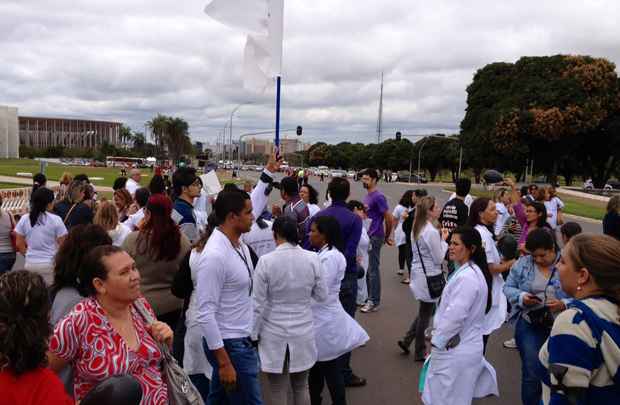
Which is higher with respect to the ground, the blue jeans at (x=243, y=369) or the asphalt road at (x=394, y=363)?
the blue jeans at (x=243, y=369)

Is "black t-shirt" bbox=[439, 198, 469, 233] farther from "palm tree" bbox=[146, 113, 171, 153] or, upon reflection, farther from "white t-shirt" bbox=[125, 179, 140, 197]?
"palm tree" bbox=[146, 113, 171, 153]

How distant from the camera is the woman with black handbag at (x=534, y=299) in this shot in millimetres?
4125

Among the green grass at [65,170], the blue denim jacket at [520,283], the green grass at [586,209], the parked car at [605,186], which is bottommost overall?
the green grass at [65,170]

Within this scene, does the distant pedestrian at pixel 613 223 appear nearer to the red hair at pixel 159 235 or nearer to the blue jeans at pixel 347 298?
the blue jeans at pixel 347 298

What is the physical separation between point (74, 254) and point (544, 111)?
132 ft

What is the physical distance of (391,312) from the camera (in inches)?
310

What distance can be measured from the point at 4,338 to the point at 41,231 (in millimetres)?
4225

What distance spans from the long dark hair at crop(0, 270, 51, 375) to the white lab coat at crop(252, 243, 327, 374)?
1749 mm

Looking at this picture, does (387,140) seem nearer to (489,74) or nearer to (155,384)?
(489,74)

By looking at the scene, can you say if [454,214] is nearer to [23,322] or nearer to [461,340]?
[461,340]

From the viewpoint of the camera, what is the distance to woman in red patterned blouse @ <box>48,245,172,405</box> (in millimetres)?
2424

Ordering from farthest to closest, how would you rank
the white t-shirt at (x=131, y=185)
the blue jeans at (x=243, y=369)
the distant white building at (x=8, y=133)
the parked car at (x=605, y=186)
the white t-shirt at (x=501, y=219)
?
the distant white building at (x=8, y=133) → the parked car at (x=605, y=186) → the white t-shirt at (x=501, y=219) → the white t-shirt at (x=131, y=185) → the blue jeans at (x=243, y=369)

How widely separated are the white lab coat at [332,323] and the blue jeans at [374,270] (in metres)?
3.51

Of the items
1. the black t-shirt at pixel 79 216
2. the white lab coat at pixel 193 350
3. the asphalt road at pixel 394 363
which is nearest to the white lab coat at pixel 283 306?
the white lab coat at pixel 193 350
